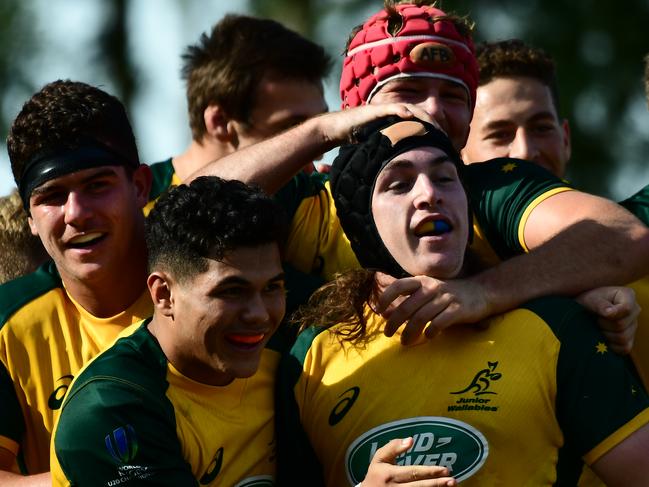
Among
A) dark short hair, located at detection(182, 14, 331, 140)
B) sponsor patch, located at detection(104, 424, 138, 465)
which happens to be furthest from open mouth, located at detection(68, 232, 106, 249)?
dark short hair, located at detection(182, 14, 331, 140)

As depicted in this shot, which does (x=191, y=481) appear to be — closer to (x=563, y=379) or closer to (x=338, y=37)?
(x=563, y=379)

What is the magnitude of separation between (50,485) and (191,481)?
596 millimetres

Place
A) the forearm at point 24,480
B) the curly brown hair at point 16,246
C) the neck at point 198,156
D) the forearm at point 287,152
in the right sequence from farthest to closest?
the neck at point 198,156
the curly brown hair at point 16,246
the forearm at point 287,152
the forearm at point 24,480

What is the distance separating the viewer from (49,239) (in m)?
5.27

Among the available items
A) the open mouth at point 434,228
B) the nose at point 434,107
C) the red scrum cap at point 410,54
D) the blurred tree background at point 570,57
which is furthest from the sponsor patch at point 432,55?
the blurred tree background at point 570,57

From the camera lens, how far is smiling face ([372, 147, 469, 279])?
4.84 m

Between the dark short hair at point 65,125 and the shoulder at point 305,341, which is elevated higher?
the dark short hair at point 65,125

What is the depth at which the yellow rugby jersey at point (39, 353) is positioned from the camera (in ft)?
17.0

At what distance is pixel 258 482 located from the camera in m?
4.71

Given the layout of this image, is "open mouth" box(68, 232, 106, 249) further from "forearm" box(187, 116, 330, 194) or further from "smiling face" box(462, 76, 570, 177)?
"smiling face" box(462, 76, 570, 177)

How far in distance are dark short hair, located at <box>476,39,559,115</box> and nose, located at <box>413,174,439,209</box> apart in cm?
233

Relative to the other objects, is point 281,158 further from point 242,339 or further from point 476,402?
point 476,402

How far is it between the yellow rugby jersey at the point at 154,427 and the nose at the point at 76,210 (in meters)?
0.59

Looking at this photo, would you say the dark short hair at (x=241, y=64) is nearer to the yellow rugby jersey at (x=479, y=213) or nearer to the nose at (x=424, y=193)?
the yellow rugby jersey at (x=479, y=213)
